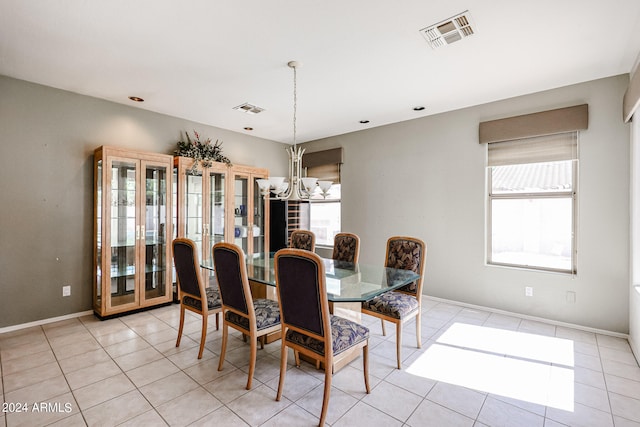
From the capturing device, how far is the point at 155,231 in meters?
3.99

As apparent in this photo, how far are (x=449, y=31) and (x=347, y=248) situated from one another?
2.30m

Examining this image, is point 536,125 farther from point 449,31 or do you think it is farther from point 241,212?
point 241,212

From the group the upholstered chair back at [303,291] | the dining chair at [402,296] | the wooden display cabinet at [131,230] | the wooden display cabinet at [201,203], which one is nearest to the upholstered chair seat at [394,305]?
the dining chair at [402,296]

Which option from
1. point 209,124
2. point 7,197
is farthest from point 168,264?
point 209,124

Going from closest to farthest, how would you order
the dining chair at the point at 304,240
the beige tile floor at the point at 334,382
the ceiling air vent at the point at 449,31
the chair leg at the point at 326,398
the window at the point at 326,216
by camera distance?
the chair leg at the point at 326,398, the beige tile floor at the point at 334,382, the ceiling air vent at the point at 449,31, the dining chair at the point at 304,240, the window at the point at 326,216

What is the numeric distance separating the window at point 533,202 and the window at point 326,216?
2.49 m

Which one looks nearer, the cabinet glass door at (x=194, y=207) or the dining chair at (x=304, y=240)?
the dining chair at (x=304, y=240)

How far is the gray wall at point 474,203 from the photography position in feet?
10.1

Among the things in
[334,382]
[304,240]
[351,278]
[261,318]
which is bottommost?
[334,382]

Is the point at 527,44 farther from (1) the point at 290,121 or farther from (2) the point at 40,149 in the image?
(2) the point at 40,149

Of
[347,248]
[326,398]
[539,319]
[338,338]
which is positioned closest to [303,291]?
[338,338]

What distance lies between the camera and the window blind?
131 inches

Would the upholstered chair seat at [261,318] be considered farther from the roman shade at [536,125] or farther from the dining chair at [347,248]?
the roman shade at [536,125]

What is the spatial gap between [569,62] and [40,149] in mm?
5449
